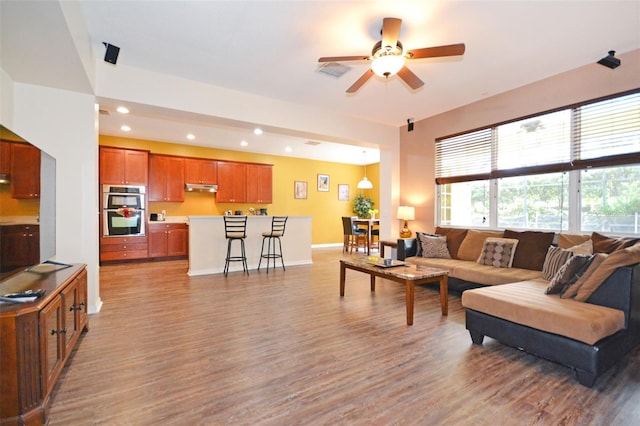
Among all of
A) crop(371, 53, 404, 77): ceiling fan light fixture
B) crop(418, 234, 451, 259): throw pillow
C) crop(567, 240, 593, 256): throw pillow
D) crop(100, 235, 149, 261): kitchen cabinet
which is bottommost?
crop(100, 235, 149, 261): kitchen cabinet

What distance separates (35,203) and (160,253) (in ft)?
17.0

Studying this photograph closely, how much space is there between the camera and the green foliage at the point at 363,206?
391 inches

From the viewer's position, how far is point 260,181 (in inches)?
337

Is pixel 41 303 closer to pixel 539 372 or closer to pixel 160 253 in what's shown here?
pixel 539 372

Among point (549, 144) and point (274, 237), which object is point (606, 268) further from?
point (274, 237)

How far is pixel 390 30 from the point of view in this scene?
2.49 metres

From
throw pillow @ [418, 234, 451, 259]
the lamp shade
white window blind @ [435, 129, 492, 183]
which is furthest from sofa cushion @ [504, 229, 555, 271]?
the lamp shade

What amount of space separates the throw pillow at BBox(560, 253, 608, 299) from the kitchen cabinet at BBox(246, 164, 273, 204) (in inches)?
281

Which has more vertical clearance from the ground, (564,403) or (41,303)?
(41,303)

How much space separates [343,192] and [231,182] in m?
3.82

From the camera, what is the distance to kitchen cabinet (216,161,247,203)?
8.00 m

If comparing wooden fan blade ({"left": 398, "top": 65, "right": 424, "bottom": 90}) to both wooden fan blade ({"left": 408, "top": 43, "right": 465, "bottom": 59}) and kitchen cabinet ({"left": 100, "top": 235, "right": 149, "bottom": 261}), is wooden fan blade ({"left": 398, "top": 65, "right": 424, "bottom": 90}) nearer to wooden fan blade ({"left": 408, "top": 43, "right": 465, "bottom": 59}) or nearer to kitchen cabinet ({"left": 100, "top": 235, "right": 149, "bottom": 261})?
wooden fan blade ({"left": 408, "top": 43, "right": 465, "bottom": 59})

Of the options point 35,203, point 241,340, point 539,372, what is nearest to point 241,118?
point 35,203

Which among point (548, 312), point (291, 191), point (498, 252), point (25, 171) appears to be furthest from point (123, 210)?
point (548, 312)
